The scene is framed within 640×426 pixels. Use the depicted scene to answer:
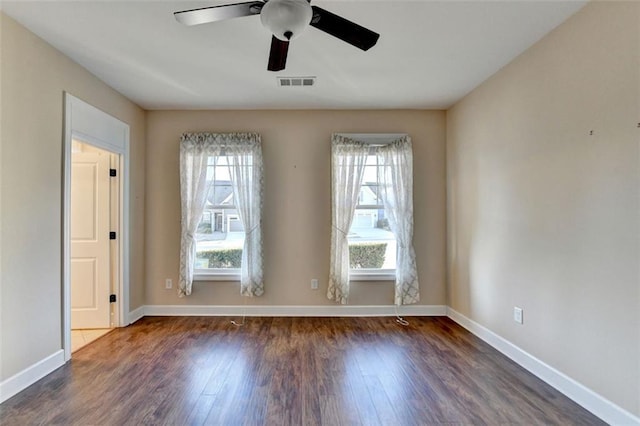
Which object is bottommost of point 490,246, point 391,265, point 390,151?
point 391,265

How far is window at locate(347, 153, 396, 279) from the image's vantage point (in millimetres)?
4148

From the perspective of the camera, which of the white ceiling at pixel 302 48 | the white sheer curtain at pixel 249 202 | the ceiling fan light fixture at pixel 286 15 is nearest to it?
the ceiling fan light fixture at pixel 286 15

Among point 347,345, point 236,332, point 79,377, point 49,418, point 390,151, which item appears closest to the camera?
point 49,418

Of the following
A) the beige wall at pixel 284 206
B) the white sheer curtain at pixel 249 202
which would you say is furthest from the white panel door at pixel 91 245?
the white sheer curtain at pixel 249 202

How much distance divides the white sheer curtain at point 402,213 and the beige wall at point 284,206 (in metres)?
0.18

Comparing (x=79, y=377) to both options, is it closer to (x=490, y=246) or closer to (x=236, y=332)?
(x=236, y=332)

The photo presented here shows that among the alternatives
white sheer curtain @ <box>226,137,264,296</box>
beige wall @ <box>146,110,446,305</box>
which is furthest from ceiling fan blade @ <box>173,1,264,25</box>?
beige wall @ <box>146,110,446,305</box>

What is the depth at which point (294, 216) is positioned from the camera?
4141 millimetres

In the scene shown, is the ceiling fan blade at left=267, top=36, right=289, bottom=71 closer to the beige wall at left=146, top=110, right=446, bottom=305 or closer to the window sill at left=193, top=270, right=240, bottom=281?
the beige wall at left=146, top=110, right=446, bottom=305

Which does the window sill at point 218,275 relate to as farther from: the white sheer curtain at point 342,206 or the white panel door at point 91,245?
the white sheer curtain at point 342,206

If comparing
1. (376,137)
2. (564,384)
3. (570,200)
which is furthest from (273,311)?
(570,200)

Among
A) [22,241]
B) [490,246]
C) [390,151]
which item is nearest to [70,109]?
[22,241]

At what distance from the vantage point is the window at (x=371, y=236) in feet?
13.6

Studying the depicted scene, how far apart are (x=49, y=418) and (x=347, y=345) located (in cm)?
228
